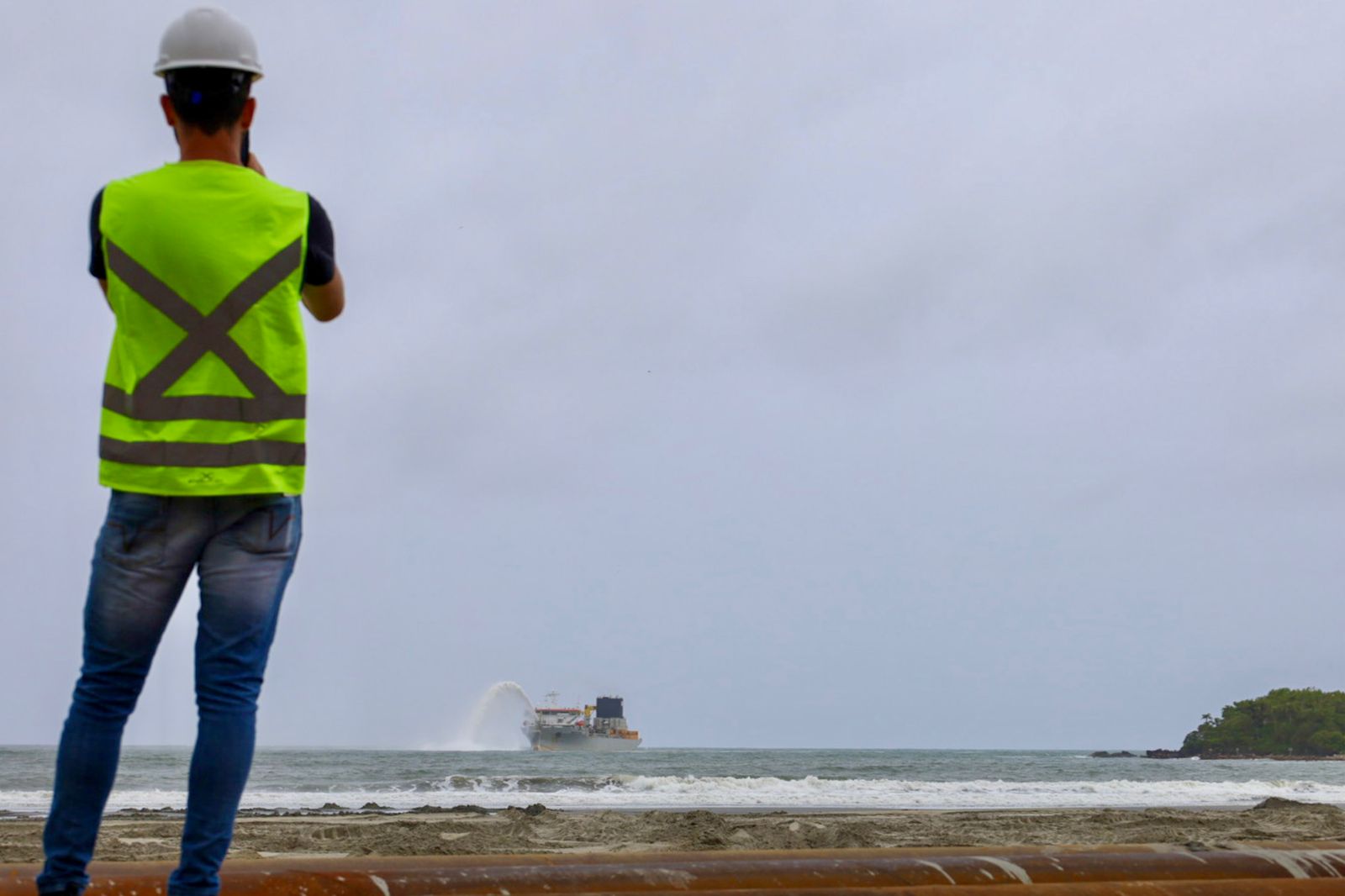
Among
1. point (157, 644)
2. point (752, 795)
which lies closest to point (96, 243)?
point (157, 644)

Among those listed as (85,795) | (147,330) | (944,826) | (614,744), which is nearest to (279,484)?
(147,330)

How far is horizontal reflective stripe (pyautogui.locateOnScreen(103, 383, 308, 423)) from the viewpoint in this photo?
192 cm

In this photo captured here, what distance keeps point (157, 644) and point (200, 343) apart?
20.3 inches

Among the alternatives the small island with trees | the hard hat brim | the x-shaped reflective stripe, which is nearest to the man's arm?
the x-shaped reflective stripe

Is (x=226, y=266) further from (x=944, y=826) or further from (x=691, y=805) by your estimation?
(x=691, y=805)

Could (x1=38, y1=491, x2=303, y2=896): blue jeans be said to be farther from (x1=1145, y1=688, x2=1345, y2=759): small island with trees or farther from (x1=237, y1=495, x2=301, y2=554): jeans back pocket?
(x1=1145, y1=688, x2=1345, y2=759): small island with trees

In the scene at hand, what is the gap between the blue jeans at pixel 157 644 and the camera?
1.93 m

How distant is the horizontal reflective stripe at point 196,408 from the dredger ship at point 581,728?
7625cm

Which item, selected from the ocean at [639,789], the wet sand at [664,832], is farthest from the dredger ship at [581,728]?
the wet sand at [664,832]

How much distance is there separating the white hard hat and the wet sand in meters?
5.21

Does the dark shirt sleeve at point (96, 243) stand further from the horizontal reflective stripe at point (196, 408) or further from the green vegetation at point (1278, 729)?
the green vegetation at point (1278, 729)

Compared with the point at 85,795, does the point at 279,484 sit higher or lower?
higher

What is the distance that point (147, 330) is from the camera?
1.96 meters

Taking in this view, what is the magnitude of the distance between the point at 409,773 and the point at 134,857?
78.5 ft
